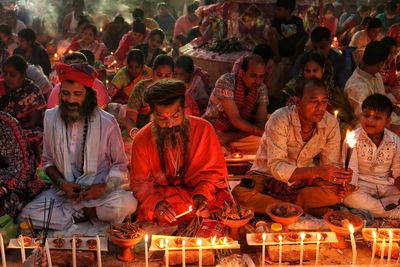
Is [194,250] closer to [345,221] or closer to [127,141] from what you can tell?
[345,221]

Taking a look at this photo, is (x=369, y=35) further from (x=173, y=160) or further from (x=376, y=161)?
(x=173, y=160)

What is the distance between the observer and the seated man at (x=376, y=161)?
4867mm

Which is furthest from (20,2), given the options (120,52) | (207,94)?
Answer: (207,94)

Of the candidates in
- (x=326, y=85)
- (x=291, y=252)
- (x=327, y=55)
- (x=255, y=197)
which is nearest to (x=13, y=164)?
(x=255, y=197)

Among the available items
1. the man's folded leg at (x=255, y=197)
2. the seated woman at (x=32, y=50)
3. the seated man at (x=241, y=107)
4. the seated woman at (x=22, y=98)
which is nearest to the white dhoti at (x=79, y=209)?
the man's folded leg at (x=255, y=197)

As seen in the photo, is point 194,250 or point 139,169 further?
point 139,169

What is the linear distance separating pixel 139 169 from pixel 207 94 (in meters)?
3.11

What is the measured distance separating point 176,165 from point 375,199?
1794 mm

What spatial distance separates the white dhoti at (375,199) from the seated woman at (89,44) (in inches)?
228

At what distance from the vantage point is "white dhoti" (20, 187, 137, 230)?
4.55m

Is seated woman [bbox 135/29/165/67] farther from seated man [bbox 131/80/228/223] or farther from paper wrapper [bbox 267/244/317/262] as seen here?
paper wrapper [bbox 267/244/317/262]

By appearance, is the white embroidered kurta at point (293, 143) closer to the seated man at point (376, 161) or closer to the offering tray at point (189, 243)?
the seated man at point (376, 161)

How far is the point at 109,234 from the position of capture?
4117 mm

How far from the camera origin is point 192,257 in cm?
411
